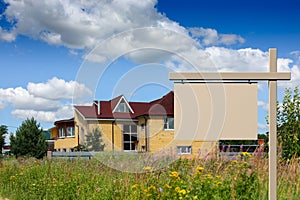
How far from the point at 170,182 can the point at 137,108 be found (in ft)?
3.92

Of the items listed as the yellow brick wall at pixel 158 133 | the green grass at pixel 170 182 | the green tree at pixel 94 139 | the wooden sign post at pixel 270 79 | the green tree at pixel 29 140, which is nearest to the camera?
the wooden sign post at pixel 270 79

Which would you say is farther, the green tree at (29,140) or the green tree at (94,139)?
the green tree at (29,140)

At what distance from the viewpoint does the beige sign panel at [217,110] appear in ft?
14.7

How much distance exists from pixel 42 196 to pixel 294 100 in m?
6.23

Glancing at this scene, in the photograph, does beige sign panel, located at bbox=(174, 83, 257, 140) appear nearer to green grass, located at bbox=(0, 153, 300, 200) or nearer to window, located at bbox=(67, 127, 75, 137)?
green grass, located at bbox=(0, 153, 300, 200)

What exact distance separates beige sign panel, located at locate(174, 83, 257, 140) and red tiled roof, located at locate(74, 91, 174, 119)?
0.32m

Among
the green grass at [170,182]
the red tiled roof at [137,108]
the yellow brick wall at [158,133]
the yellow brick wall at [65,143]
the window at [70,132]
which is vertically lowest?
the yellow brick wall at [65,143]

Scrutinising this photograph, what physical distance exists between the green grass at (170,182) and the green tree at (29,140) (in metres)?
24.9

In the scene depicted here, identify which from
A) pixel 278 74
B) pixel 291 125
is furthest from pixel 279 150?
pixel 278 74

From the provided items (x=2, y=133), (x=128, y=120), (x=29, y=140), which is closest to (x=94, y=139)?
(x=128, y=120)

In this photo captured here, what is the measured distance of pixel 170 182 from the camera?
240 inches

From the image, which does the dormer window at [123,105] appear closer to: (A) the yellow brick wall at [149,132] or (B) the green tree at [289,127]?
(A) the yellow brick wall at [149,132]

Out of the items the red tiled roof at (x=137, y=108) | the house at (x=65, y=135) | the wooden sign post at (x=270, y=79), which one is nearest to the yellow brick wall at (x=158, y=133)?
the red tiled roof at (x=137, y=108)

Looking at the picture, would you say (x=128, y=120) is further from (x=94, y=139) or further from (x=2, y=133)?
(x=2, y=133)
